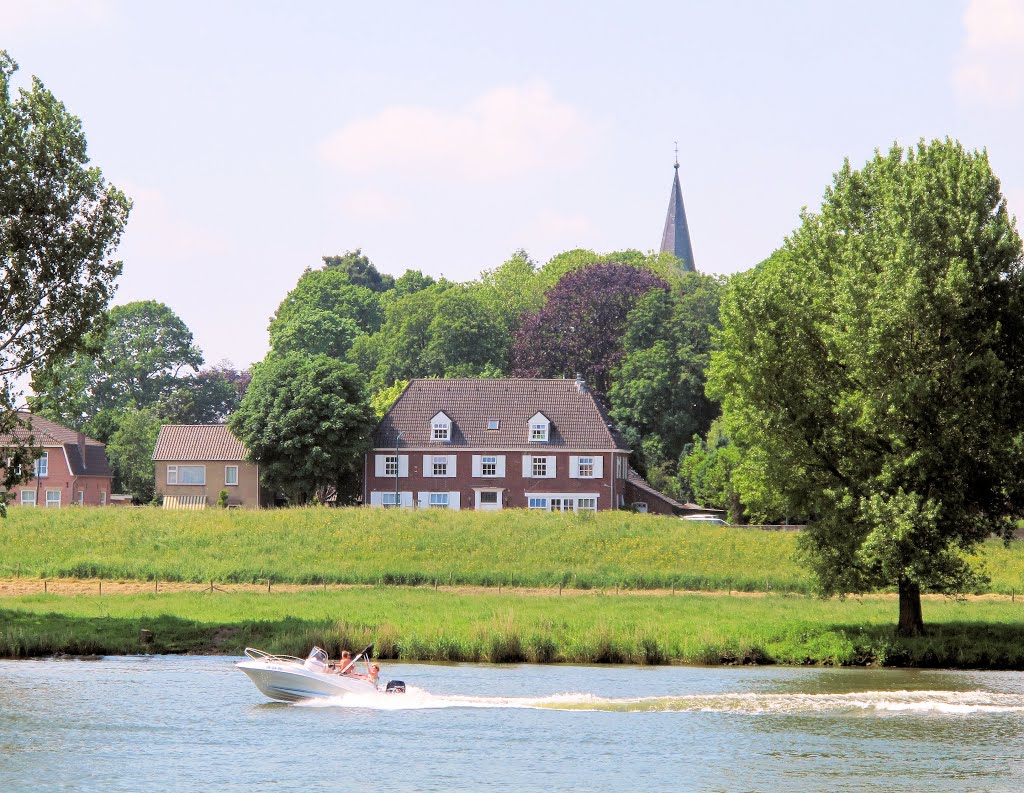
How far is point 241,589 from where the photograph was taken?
61.4 meters

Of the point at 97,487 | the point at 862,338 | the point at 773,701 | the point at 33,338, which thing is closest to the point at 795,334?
the point at 862,338

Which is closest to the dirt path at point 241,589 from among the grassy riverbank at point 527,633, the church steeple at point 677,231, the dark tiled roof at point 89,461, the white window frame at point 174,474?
the grassy riverbank at point 527,633

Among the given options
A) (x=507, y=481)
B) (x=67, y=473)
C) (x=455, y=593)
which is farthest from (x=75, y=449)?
(x=455, y=593)

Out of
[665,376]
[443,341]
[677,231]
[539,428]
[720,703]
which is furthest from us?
[677,231]

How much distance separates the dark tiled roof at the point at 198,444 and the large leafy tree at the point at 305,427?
5049 millimetres

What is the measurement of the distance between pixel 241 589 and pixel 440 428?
3831cm

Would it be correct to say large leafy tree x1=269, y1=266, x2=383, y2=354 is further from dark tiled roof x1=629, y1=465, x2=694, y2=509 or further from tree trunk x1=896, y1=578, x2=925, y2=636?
tree trunk x1=896, y1=578, x2=925, y2=636

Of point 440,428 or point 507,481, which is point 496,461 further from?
point 440,428

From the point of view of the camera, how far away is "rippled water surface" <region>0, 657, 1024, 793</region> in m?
28.1

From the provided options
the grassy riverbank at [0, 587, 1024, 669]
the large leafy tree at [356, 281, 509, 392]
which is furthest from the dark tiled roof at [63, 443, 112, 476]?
the grassy riverbank at [0, 587, 1024, 669]

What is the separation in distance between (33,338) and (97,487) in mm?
71944

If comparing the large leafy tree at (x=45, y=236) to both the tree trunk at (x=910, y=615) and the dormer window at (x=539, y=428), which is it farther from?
the dormer window at (x=539, y=428)

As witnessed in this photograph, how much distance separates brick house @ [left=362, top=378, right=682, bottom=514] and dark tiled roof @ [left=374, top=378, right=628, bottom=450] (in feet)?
0.22

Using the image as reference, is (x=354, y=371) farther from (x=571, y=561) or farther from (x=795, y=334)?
(x=795, y=334)
